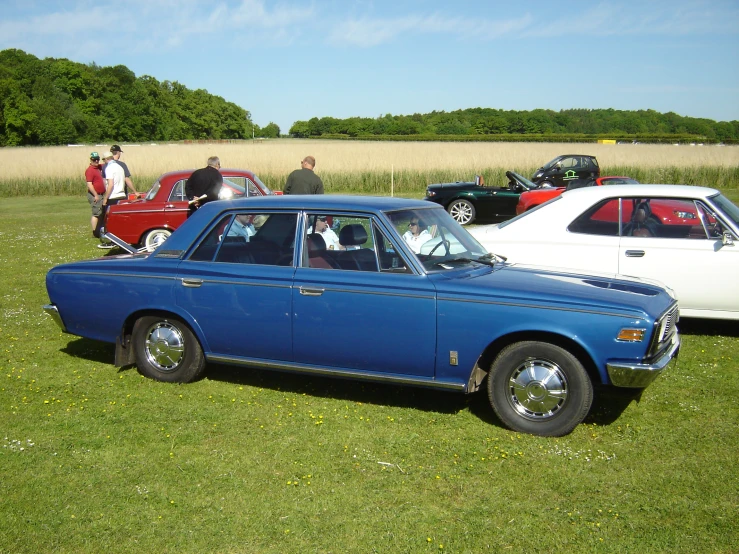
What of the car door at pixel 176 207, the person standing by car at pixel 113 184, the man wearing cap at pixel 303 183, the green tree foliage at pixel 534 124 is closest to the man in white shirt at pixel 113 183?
the person standing by car at pixel 113 184

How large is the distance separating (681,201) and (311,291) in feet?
14.3

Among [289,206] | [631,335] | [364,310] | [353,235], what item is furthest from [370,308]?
[631,335]

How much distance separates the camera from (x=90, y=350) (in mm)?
7344

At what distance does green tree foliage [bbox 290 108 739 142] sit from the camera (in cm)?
9062

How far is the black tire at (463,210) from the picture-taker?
1820cm

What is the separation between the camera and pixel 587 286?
5246 mm

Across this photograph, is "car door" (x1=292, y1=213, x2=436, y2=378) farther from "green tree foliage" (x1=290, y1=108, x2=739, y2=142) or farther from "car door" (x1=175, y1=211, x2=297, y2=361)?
"green tree foliage" (x1=290, y1=108, x2=739, y2=142)

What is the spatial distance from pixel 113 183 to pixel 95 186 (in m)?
1.05

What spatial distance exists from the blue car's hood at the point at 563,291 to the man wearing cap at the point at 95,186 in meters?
12.0

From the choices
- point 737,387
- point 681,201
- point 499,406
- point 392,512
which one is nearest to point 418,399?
point 499,406

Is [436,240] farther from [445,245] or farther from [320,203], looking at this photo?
[320,203]

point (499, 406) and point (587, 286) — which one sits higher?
point (587, 286)

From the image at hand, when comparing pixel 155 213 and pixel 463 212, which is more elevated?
pixel 155 213

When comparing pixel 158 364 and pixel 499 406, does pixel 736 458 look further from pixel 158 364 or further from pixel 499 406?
pixel 158 364
